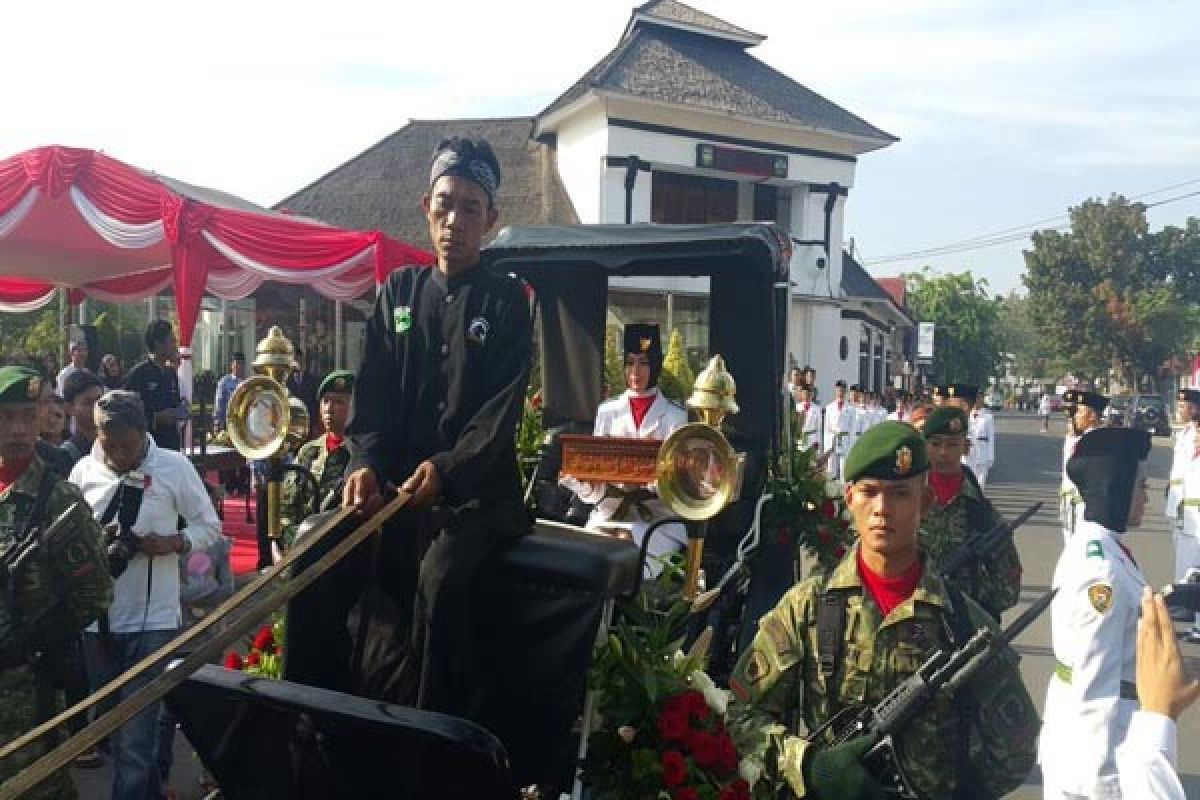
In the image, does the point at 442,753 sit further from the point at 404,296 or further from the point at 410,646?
the point at 404,296

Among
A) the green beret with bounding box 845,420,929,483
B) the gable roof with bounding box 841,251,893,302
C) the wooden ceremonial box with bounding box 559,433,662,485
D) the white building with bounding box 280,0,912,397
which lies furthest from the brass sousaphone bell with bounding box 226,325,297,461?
the gable roof with bounding box 841,251,893,302

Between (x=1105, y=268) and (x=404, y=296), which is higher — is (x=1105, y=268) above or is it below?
above

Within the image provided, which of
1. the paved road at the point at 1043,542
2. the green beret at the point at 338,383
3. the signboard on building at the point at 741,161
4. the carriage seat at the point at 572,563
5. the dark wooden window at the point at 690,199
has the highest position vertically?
the signboard on building at the point at 741,161

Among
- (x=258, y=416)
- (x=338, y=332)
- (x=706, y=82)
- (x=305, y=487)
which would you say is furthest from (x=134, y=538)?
(x=706, y=82)

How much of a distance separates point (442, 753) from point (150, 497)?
9.03 feet

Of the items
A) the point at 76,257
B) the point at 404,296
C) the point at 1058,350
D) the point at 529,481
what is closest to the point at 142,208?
the point at 76,257

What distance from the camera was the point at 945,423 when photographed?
200 inches

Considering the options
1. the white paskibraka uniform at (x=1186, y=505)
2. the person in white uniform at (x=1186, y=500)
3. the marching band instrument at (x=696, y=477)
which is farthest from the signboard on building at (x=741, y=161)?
the marching band instrument at (x=696, y=477)

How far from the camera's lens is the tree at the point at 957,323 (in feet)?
161

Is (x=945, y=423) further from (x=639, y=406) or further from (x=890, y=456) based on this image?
(x=890, y=456)

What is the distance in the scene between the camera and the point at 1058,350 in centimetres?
5303

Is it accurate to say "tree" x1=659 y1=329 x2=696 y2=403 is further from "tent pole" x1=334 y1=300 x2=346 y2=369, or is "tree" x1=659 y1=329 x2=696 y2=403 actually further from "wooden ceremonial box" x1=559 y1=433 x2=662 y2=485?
"tent pole" x1=334 y1=300 x2=346 y2=369

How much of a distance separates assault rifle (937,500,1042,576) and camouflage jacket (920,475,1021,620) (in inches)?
1.1

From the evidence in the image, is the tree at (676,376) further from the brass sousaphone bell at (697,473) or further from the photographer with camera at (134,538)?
the photographer with camera at (134,538)
